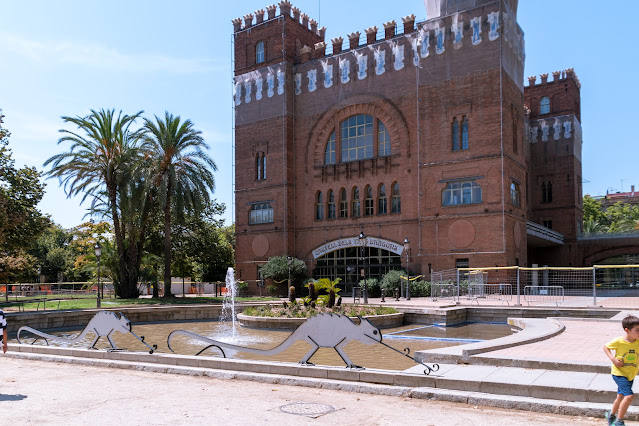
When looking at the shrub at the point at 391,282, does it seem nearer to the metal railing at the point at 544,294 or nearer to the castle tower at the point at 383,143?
the castle tower at the point at 383,143

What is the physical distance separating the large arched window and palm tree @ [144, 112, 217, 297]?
9657 mm

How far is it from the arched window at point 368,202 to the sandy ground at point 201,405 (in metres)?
30.3

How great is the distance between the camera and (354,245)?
39.4 m

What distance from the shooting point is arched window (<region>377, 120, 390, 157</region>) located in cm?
3872

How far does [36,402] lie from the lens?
7.64m

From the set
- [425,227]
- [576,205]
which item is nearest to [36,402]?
[425,227]

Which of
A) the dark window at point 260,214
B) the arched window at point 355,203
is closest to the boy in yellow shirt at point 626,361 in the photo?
the arched window at point 355,203

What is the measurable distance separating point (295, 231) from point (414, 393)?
114 feet

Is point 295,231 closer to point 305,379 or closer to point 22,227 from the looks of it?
point 22,227

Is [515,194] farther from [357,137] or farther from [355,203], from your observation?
[357,137]

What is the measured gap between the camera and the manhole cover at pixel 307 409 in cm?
699

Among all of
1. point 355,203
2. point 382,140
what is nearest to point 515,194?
point 382,140

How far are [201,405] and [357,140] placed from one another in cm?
3389

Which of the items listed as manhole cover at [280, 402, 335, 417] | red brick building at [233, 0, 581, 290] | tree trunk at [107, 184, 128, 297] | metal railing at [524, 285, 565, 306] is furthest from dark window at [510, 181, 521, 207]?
manhole cover at [280, 402, 335, 417]
